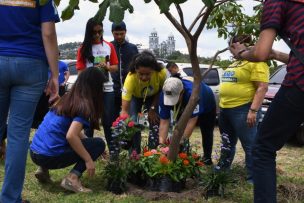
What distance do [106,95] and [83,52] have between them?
50 centimetres

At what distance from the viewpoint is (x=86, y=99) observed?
402 centimetres

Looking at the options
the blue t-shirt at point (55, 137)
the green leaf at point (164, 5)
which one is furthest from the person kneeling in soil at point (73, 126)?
the green leaf at point (164, 5)

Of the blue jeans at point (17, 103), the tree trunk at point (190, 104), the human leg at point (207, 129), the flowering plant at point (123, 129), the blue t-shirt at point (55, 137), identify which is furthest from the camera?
the human leg at point (207, 129)

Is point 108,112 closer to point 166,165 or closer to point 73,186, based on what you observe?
point 73,186

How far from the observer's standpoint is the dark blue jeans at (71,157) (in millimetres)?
4094

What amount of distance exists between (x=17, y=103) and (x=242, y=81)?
7.08ft

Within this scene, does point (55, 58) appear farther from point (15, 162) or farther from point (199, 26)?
point (199, 26)

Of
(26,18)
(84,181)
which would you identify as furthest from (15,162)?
(84,181)

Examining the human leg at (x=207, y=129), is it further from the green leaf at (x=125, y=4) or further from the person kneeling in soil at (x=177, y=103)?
the green leaf at (x=125, y=4)

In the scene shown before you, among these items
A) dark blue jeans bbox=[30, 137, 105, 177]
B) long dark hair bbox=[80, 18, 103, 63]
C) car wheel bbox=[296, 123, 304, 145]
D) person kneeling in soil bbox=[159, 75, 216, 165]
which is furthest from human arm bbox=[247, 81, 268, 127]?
car wheel bbox=[296, 123, 304, 145]

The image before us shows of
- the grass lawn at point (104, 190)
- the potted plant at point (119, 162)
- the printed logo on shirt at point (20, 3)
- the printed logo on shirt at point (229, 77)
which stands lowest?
the grass lawn at point (104, 190)

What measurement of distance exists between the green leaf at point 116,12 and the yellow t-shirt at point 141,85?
2.41 meters

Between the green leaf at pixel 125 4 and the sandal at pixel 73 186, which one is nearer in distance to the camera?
the green leaf at pixel 125 4

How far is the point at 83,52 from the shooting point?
5.05 meters
